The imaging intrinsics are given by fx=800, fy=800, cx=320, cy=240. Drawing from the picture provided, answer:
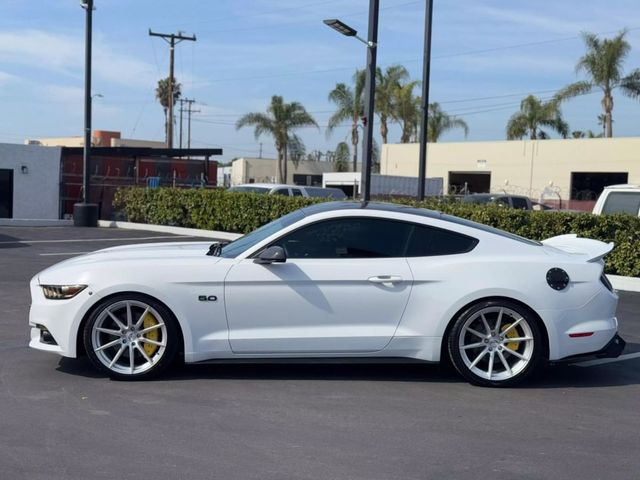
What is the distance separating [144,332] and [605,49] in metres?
41.8

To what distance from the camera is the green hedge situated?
43.6 ft

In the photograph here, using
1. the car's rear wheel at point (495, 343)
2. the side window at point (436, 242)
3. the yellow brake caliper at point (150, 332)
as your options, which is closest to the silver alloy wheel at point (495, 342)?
the car's rear wheel at point (495, 343)

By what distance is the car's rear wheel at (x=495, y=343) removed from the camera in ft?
21.2

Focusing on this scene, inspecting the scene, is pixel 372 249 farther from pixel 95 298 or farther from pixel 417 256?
pixel 95 298

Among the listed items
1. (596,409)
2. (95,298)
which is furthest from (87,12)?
(596,409)

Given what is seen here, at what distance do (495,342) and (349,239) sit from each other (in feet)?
4.77

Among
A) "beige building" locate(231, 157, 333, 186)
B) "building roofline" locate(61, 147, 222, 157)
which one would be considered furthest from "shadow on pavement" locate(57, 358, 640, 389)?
"beige building" locate(231, 157, 333, 186)

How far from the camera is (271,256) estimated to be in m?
6.33

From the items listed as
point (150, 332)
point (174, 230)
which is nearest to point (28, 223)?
point (174, 230)

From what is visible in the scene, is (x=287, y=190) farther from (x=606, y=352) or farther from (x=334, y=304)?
(x=606, y=352)

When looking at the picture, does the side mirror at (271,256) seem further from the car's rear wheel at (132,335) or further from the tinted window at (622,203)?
the tinted window at (622,203)

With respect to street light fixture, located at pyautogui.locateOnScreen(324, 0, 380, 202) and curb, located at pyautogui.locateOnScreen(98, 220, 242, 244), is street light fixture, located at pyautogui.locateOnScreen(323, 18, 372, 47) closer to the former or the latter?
street light fixture, located at pyautogui.locateOnScreen(324, 0, 380, 202)

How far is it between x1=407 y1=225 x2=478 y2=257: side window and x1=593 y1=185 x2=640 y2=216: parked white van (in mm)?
7858

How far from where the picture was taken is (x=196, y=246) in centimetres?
734
